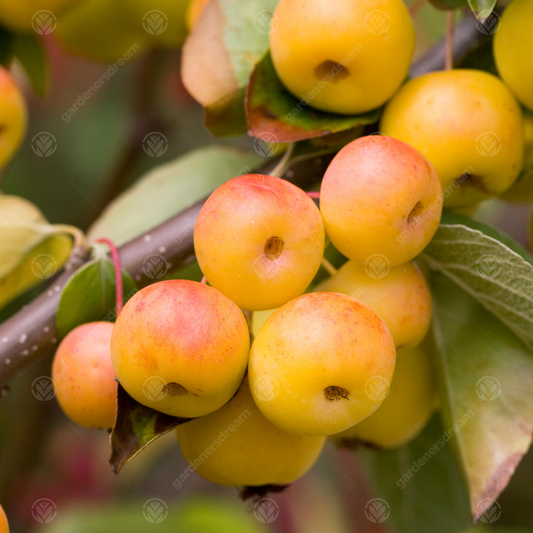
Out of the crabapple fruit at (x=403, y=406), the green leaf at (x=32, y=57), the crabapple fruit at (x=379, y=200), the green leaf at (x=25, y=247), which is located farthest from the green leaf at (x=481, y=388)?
the green leaf at (x=32, y=57)

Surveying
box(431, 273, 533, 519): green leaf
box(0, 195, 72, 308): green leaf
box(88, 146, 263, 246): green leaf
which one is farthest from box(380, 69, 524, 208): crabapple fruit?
box(0, 195, 72, 308): green leaf

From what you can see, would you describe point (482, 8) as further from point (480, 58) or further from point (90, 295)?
point (90, 295)

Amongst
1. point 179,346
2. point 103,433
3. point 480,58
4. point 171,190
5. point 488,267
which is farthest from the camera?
point 103,433

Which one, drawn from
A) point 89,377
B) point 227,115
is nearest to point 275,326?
point 89,377

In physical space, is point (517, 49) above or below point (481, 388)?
above

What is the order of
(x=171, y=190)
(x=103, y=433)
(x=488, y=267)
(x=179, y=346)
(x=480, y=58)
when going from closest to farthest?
1. (x=179, y=346)
2. (x=488, y=267)
3. (x=480, y=58)
4. (x=171, y=190)
5. (x=103, y=433)

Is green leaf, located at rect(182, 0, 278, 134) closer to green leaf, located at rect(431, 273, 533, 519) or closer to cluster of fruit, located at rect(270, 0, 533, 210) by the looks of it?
cluster of fruit, located at rect(270, 0, 533, 210)

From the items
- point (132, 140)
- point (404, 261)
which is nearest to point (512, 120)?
point (404, 261)

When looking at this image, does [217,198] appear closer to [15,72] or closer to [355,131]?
[355,131]
